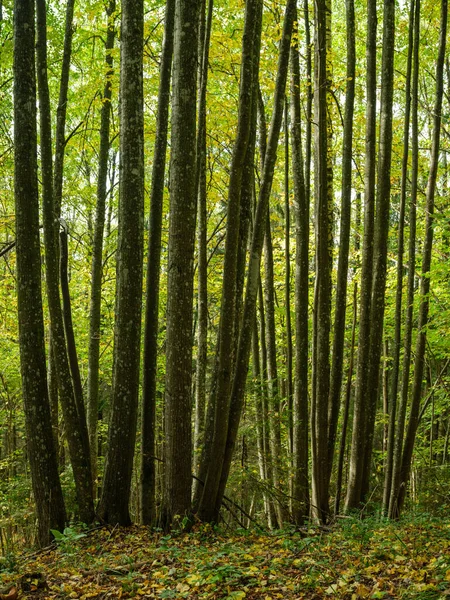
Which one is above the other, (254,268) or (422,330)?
→ (254,268)

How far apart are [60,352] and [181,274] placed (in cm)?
176

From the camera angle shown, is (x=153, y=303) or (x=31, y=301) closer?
(x=31, y=301)

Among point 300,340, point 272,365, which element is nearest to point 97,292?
point 272,365

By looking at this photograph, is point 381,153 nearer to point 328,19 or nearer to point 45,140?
point 328,19

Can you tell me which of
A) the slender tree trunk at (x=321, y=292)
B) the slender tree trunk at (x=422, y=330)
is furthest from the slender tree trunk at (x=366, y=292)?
the slender tree trunk at (x=422, y=330)

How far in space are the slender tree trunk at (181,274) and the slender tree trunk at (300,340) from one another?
262 centimetres

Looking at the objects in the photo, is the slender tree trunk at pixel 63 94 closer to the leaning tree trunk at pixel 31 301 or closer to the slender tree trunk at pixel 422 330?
the leaning tree trunk at pixel 31 301

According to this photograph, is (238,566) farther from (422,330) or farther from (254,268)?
(422,330)

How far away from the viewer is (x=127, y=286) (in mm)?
5992

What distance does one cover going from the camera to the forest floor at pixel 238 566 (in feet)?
11.6

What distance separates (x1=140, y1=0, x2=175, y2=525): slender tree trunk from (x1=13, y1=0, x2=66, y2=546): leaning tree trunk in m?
1.07

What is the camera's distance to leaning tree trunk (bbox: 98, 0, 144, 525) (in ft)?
19.4

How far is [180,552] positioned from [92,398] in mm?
5088

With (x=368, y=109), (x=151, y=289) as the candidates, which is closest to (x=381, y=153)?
(x=368, y=109)
